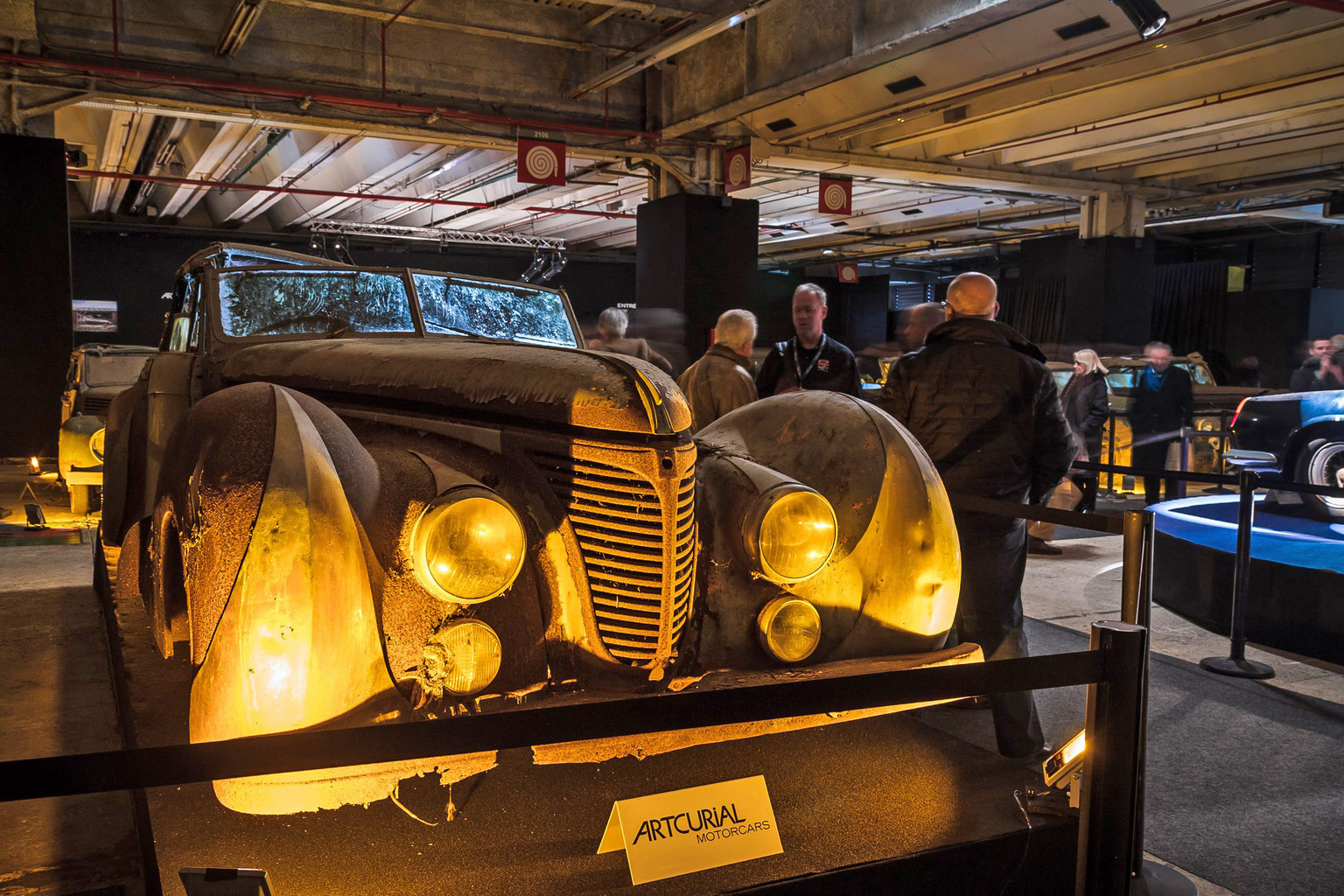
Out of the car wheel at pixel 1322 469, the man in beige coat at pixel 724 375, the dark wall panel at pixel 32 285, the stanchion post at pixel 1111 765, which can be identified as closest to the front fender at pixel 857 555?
the stanchion post at pixel 1111 765

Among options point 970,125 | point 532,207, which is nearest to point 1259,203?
point 970,125

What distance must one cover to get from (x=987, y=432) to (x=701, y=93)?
23.6 ft

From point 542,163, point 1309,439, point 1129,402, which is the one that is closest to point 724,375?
point 1309,439

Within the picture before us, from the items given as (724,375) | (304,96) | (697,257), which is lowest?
(724,375)

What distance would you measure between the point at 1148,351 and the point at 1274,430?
2.86m

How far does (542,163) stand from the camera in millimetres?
9734

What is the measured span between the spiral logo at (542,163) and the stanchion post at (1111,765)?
873cm

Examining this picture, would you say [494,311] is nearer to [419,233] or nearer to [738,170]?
[738,170]

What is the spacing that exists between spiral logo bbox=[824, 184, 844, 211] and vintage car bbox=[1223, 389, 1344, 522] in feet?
19.1

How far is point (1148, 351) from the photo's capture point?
32.9 ft

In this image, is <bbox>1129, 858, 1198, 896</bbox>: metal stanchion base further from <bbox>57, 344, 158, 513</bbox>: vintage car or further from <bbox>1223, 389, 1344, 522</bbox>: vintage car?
<bbox>57, 344, 158, 513</bbox>: vintage car

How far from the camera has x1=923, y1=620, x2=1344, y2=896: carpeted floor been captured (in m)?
2.67

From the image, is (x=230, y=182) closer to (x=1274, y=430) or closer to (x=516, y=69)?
(x=516, y=69)

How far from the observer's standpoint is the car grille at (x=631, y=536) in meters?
2.32
